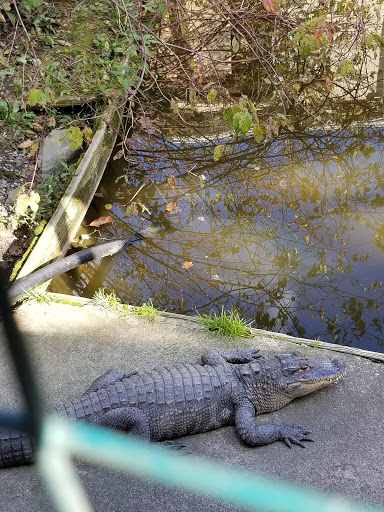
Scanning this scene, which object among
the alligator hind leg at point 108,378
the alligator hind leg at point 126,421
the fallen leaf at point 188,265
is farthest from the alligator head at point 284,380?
the fallen leaf at point 188,265

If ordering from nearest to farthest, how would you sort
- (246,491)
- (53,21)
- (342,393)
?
(246,491)
(342,393)
(53,21)

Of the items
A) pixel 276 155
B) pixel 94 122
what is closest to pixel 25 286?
pixel 94 122

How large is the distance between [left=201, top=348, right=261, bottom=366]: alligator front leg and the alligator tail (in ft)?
4.41

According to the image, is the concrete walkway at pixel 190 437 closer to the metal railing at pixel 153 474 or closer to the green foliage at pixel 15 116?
the metal railing at pixel 153 474

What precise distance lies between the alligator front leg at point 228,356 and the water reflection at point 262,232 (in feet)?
2.07

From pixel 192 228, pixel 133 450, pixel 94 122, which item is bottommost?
pixel 133 450

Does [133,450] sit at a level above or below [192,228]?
below

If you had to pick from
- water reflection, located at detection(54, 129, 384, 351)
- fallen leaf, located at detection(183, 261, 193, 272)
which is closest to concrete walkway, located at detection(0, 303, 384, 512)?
water reflection, located at detection(54, 129, 384, 351)

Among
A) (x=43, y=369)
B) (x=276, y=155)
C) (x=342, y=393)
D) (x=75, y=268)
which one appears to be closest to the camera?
(x=342, y=393)

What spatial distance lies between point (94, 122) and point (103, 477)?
4728 mm

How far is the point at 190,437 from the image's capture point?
11.4 ft

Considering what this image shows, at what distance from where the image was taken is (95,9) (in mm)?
8898

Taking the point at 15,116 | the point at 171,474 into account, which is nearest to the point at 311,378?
the point at 171,474

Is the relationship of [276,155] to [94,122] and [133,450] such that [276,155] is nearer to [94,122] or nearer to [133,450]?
[94,122]
